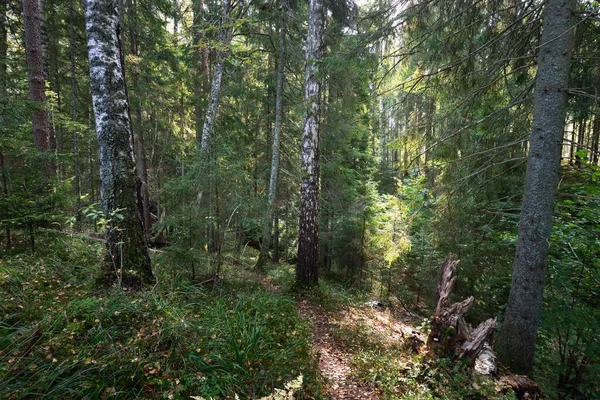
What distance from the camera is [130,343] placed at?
279 cm

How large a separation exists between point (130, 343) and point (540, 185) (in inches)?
217

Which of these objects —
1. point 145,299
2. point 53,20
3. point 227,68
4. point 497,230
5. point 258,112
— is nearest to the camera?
point 145,299

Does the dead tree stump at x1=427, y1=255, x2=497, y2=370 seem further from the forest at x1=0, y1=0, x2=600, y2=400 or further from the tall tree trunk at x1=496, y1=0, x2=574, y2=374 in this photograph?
the tall tree trunk at x1=496, y1=0, x2=574, y2=374

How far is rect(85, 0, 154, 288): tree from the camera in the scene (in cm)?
385

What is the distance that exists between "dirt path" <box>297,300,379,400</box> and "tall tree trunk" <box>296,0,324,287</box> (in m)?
1.23

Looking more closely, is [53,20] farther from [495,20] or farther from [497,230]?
[497,230]

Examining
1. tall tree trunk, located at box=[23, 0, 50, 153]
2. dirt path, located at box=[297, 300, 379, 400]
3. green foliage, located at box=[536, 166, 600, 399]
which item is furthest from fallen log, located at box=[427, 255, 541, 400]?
tall tree trunk, located at box=[23, 0, 50, 153]

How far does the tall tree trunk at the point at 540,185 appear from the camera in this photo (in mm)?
3771

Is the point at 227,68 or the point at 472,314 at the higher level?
the point at 227,68

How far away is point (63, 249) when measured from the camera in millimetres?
5527

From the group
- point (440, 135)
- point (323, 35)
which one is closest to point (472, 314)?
point (440, 135)

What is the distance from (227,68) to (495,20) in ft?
29.6

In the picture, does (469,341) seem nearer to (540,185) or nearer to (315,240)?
(540,185)

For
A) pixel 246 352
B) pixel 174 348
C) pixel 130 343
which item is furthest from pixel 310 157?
pixel 130 343
